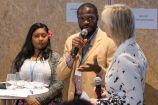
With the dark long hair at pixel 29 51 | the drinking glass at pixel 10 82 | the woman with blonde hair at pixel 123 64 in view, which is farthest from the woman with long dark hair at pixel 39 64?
the woman with blonde hair at pixel 123 64

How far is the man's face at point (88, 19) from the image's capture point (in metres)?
3.41

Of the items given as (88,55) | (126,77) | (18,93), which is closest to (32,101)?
(18,93)

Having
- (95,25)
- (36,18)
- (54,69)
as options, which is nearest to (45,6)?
(36,18)

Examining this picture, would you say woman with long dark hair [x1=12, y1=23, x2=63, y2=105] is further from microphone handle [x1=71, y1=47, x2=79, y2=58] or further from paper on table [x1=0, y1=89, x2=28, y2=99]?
microphone handle [x1=71, y1=47, x2=79, y2=58]

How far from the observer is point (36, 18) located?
183 inches

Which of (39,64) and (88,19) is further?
(39,64)

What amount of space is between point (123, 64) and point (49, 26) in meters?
2.38

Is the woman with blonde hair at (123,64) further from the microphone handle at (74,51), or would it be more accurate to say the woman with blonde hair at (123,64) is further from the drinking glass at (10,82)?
the drinking glass at (10,82)

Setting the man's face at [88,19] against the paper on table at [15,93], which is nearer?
the paper on table at [15,93]

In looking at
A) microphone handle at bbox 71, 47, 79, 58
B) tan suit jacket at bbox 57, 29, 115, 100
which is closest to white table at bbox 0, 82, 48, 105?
tan suit jacket at bbox 57, 29, 115, 100

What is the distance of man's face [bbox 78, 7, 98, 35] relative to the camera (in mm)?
3414

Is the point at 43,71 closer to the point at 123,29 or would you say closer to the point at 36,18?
the point at 36,18

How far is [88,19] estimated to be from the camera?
3432 millimetres

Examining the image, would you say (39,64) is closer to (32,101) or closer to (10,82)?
(32,101)
